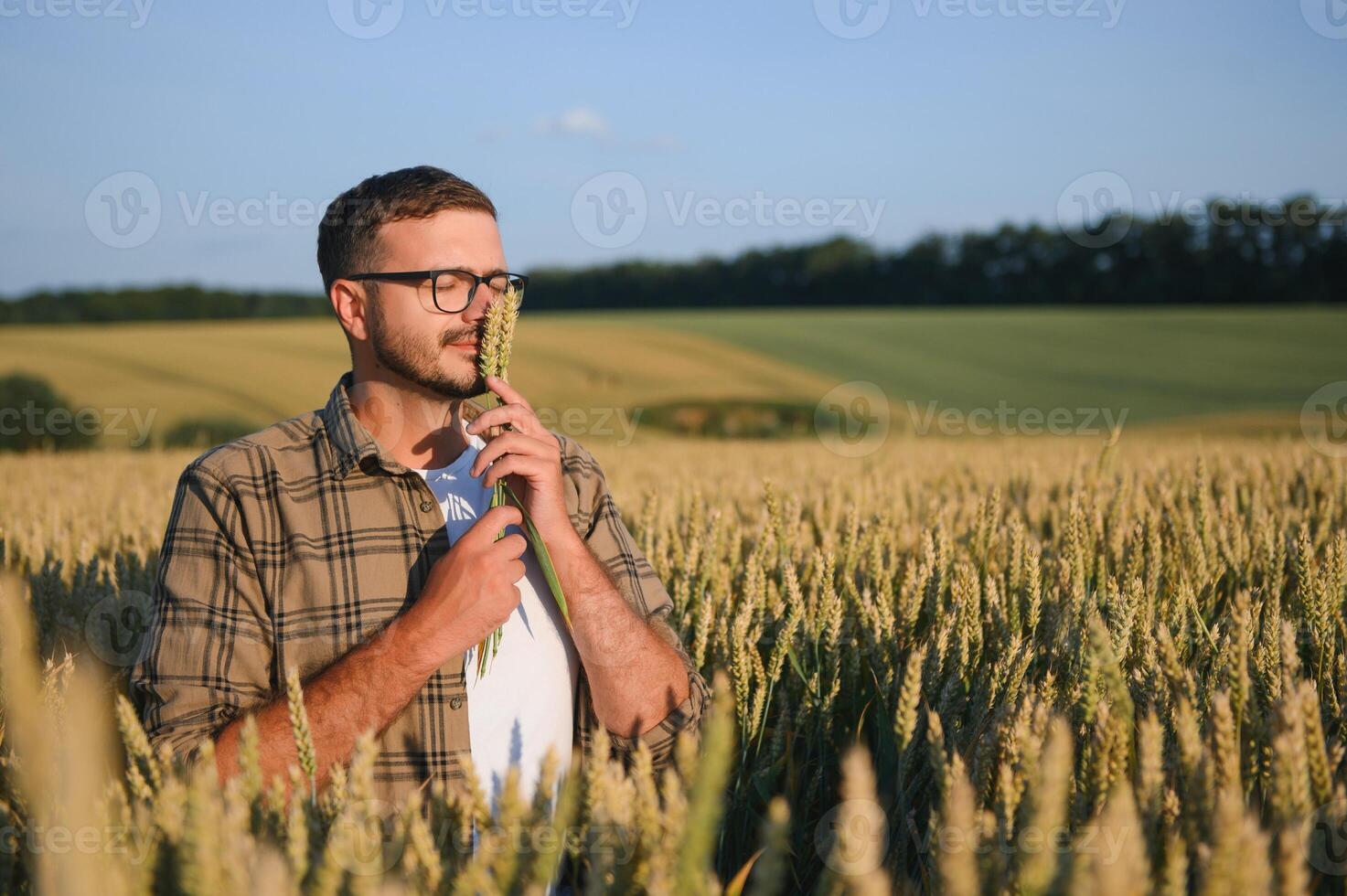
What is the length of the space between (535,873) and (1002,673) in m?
1.12

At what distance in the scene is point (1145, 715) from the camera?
162 centimetres

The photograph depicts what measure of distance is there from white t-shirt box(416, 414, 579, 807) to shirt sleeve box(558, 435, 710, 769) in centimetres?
12

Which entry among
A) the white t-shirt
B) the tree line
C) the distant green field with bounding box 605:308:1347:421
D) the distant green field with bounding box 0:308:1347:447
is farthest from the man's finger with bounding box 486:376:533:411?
the tree line

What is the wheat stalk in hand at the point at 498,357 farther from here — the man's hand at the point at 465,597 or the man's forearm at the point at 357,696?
the man's forearm at the point at 357,696

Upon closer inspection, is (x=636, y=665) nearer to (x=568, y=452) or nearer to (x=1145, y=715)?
(x=568, y=452)

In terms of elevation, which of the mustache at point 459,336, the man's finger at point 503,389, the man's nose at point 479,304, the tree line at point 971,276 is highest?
the tree line at point 971,276

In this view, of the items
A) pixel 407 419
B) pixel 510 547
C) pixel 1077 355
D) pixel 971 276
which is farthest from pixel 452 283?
pixel 971 276

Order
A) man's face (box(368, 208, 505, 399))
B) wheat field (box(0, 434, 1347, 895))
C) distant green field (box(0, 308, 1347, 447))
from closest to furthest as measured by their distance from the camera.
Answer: wheat field (box(0, 434, 1347, 895))
man's face (box(368, 208, 505, 399))
distant green field (box(0, 308, 1347, 447))

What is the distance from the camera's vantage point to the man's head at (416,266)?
1.96m

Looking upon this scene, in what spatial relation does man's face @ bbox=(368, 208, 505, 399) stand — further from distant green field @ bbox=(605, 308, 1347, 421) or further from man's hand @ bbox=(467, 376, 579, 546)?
distant green field @ bbox=(605, 308, 1347, 421)

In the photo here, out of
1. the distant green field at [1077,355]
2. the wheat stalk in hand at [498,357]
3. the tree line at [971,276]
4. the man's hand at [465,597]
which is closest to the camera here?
the man's hand at [465,597]

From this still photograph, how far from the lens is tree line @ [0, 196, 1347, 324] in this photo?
50719mm

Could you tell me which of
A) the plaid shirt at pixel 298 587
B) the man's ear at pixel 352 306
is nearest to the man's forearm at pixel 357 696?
the plaid shirt at pixel 298 587

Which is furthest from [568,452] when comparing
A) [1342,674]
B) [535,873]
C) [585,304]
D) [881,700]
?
[585,304]
